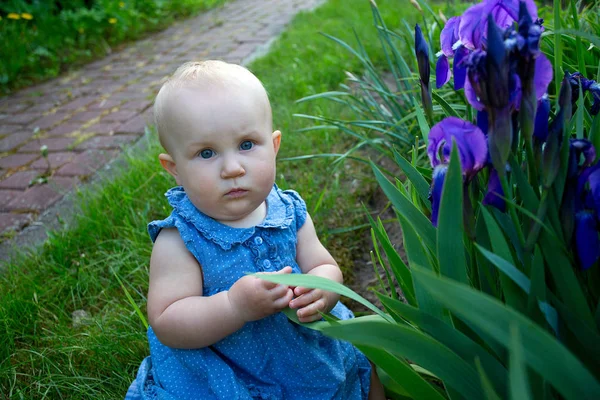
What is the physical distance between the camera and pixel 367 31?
464cm

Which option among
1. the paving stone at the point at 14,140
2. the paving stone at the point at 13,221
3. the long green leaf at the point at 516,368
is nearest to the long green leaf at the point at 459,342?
the long green leaf at the point at 516,368

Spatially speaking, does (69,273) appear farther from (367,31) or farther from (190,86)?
(367,31)

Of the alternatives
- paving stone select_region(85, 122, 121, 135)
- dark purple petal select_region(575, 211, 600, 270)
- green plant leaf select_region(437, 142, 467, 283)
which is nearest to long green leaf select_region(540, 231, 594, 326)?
dark purple petal select_region(575, 211, 600, 270)

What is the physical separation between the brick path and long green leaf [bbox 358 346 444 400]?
4.09 ft

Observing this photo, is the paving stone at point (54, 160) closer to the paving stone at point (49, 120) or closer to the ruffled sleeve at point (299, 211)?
the paving stone at point (49, 120)

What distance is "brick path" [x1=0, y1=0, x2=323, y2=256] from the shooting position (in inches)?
118

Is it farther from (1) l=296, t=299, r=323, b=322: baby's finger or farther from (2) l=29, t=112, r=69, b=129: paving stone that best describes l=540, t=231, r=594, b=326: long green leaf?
(2) l=29, t=112, r=69, b=129: paving stone

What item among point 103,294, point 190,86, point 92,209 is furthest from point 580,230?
point 92,209

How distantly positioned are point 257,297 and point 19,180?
2.32 meters

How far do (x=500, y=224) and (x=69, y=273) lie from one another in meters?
1.63

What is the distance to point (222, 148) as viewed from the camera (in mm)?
1388

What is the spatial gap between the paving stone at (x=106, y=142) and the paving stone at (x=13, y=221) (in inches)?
31.8

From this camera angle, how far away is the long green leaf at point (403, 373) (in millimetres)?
1025

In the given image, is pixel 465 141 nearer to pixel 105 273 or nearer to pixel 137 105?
A: pixel 105 273
